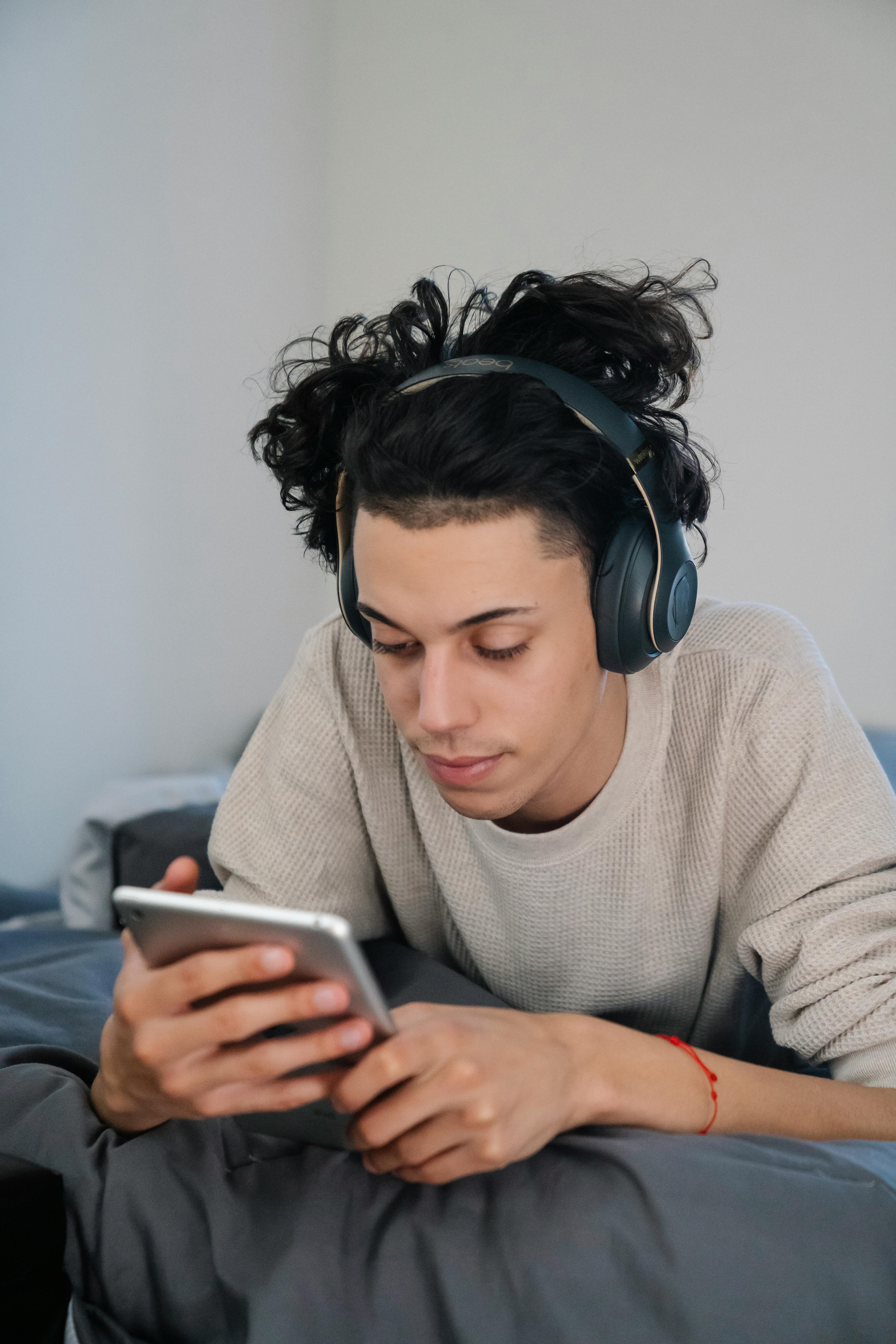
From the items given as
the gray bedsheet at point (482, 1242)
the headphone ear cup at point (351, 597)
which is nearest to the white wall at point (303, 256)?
the headphone ear cup at point (351, 597)

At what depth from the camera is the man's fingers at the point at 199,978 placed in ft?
1.96

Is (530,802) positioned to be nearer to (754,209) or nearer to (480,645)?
(480,645)

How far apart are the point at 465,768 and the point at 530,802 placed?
0.24 meters

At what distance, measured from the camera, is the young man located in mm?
719

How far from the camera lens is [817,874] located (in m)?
1.02

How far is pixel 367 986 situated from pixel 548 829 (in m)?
0.61

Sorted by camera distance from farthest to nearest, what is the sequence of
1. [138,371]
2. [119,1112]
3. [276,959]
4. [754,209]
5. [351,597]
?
[754,209] → [138,371] → [351,597] → [119,1112] → [276,959]

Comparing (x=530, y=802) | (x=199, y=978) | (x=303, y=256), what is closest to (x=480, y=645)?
(x=530, y=802)

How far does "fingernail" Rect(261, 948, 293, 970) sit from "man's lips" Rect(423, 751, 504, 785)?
14.3 inches

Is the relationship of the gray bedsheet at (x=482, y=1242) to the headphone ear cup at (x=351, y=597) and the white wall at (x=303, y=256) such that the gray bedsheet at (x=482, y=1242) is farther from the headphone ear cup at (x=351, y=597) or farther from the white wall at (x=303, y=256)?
the white wall at (x=303, y=256)

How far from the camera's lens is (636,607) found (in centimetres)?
95

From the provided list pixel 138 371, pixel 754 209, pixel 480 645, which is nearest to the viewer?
pixel 480 645

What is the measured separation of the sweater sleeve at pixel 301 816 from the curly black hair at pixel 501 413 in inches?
8.4

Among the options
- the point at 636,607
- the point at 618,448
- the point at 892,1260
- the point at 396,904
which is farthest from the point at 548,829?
the point at 892,1260
